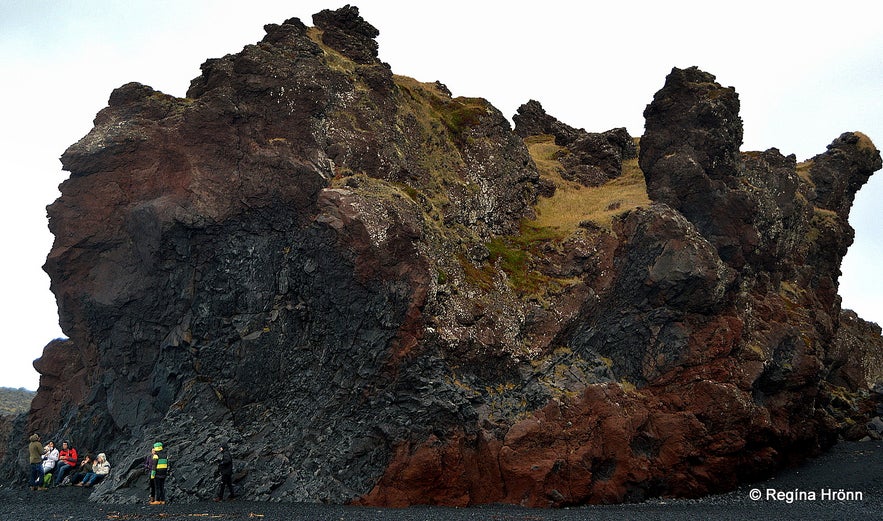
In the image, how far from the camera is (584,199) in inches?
1628

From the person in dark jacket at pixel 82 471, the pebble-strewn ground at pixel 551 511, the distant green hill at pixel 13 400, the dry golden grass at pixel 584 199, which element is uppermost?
the dry golden grass at pixel 584 199

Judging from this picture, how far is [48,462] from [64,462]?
0.87 m

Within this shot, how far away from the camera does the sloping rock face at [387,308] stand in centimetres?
2520

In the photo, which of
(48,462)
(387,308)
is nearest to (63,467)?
(48,462)

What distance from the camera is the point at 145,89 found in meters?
32.8

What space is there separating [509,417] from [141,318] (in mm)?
18412

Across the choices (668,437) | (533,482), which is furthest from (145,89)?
(668,437)

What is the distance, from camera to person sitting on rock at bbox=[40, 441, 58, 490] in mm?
29328

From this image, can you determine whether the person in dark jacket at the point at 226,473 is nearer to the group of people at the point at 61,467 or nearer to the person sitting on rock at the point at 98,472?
the person sitting on rock at the point at 98,472

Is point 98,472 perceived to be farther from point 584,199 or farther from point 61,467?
point 584,199

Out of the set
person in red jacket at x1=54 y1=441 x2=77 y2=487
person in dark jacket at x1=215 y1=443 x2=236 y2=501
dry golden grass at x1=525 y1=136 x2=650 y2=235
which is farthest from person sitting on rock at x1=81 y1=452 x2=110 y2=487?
dry golden grass at x1=525 y1=136 x2=650 y2=235

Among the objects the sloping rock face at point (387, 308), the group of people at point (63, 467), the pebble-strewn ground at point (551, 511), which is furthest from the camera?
the group of people at point (63, 467)

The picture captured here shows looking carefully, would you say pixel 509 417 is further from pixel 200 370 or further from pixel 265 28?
pixel 265 28

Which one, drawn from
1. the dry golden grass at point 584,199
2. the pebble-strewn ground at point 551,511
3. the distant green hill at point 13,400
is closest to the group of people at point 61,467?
the pebble-strewn ground at point 551,511
